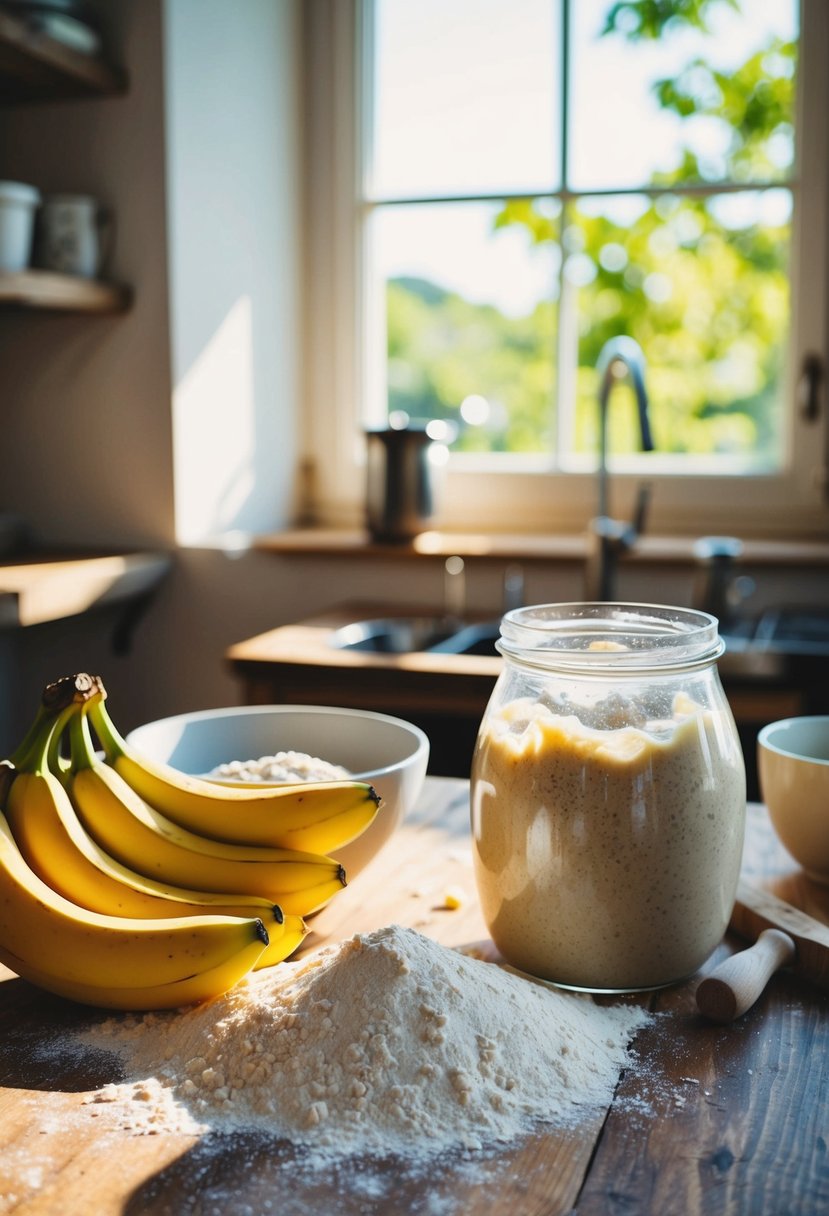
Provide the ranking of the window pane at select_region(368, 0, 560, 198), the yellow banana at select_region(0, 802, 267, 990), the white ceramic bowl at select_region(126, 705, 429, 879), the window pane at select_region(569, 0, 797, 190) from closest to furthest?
the yellow banana at select_region(0, 802, 267, 990) < the white ceramic bowl at select_region(126, 705, 429, 879) < the window pane at select_region(569, 0, 797, 190) < the window pane at select_region(368, 0, 560, 198)

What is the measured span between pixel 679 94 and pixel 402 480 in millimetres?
985

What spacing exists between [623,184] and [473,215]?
1.08ft

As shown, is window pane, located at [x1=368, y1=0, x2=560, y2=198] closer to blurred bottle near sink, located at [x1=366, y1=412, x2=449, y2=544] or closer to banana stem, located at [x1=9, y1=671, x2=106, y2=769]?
blurred bottle near sink, located at [x1=366, y1=412, x2=449, y2=544]

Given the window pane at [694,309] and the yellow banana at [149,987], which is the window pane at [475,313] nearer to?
the window pane at [694,309]

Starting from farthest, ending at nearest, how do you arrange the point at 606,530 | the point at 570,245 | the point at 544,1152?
the point at 570,245 → the point at 606,530 → the point at 544,1152

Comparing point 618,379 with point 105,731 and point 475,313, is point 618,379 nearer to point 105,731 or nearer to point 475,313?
point 475,313

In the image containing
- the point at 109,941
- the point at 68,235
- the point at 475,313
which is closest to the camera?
the point at 109,941

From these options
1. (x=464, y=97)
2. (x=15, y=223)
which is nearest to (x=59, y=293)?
(x=15, y=223)

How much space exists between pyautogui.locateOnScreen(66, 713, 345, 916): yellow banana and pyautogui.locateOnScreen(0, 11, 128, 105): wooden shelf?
1530mm

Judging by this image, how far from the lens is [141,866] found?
733 millimetres

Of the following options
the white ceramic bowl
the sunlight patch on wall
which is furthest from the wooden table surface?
the sunlight patch on wall

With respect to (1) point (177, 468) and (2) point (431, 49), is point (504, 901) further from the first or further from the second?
(2) point (431, 49)

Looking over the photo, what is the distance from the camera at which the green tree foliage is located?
7.74 feet

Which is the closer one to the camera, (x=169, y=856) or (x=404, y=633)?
(x=169, y=856)
